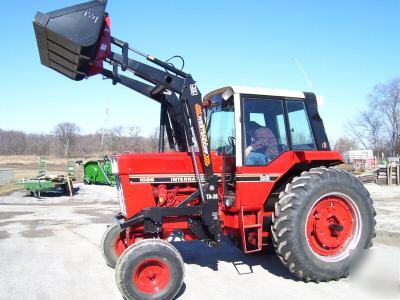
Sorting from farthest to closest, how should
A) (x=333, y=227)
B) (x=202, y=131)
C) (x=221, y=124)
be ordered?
(x=221, y=124), (x=333, y=227), (x=202, y=131)

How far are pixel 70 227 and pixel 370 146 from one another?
2651 inches

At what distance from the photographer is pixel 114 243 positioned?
6.55 m

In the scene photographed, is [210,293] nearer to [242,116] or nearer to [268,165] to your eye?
Result: [268,165]

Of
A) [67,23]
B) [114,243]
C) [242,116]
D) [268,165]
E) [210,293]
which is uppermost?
[67,23]

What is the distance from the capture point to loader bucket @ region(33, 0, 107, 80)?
5.17 m

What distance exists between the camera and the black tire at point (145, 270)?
5.02 metres

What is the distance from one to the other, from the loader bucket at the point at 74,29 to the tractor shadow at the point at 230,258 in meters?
3.37

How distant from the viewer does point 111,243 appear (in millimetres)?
6535

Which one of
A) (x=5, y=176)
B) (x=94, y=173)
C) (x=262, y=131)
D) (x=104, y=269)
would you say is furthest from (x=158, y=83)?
(x=5, y=176)

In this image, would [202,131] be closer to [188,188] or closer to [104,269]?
[188,188]

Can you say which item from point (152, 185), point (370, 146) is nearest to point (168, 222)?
point (152, 185)

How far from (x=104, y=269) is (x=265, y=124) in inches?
125

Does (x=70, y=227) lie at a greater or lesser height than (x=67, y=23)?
lesser

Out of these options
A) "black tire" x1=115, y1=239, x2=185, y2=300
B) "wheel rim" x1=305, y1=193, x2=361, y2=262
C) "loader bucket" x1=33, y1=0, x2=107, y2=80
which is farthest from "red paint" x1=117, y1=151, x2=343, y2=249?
"loader bucket" x1=33, y1=0, x2=107, y2=80
